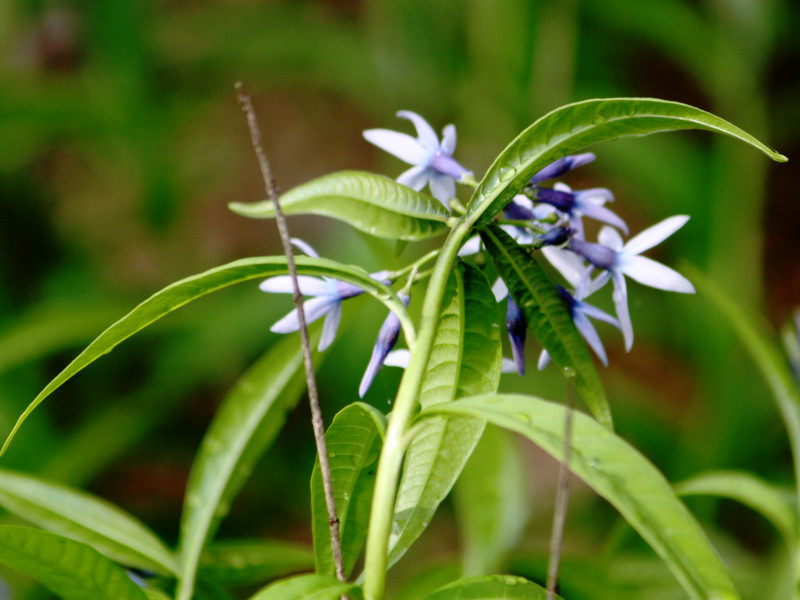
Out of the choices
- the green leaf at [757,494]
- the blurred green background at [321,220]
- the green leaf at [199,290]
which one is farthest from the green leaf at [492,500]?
the blurred green background at [321,220]

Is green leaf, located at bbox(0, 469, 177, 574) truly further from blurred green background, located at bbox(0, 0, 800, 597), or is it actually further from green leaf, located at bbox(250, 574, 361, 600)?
blurred green background, located at bbox(0, 0, 800, 597)

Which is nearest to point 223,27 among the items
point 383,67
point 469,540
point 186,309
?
point 383,67

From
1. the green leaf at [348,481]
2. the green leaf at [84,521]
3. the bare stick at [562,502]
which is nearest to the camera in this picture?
the bare stick at [562,502]

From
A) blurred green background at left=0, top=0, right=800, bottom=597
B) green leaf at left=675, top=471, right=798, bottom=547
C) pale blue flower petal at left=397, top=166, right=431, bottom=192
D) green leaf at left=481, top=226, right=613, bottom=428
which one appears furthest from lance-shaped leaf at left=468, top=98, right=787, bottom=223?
blurred green background at left=0, top=0, right=800, bottom=597

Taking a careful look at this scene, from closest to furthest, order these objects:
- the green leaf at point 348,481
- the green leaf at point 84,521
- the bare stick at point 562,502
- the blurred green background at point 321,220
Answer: the bare stick at point 562,502 < the green leaf at point 348,481 < the green leaf at point 84,521 < the blurred green background at point 321,220

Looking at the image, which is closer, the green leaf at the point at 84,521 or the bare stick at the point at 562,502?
the bare stick at the point at 562,502

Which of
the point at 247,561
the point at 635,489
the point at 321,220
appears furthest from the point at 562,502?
the point at 321,220

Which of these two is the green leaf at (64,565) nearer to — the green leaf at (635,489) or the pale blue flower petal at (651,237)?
the green leaf at (635,489)
